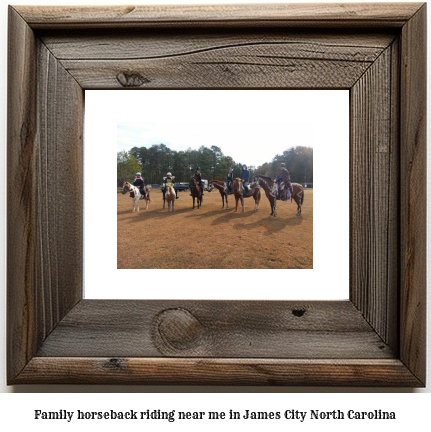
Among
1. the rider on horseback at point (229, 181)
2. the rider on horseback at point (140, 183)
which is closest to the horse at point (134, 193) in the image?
the rider on horseback at point (140, 183)

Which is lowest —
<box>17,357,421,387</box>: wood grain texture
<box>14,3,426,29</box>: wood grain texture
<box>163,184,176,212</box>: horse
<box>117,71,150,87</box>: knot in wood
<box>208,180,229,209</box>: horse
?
<box>17,357,421,387</box>: wood grain texture

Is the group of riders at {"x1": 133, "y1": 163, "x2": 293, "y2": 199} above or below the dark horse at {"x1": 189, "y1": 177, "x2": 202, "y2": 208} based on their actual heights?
above

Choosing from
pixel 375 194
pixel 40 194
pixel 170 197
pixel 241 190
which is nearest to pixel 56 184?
pixel 40 194

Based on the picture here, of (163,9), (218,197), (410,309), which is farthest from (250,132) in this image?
(410,309)

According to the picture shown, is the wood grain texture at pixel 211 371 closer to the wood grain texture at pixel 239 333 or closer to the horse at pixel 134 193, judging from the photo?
the wood grain texture at pixel 239 333

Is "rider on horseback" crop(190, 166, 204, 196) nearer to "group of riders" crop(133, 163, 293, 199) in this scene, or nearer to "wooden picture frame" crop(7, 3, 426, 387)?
"group of riders" crop(133, 163, 293, 199)

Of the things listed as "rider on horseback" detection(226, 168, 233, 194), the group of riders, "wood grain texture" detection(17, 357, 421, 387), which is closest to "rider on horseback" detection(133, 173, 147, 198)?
the group of riders
